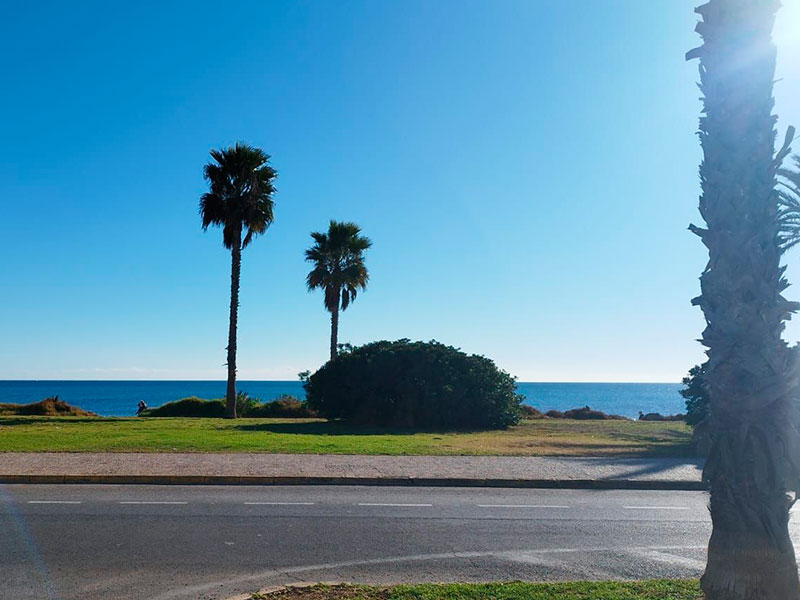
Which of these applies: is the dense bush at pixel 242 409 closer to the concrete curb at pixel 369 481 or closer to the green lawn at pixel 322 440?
the green lawn at pixel 322 440

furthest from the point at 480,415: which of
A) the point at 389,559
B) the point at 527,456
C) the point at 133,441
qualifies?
the point at 389,559

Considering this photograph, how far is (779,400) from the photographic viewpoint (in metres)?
4.50

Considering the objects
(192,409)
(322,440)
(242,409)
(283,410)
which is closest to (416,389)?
(322,440)

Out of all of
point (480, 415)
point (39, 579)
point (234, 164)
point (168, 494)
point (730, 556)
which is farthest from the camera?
point (234, 164)

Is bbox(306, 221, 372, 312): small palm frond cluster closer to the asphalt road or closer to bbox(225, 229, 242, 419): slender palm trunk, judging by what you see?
bbox(225, 229, 242, 419): slender palm trunk

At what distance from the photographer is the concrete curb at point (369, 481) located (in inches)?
499

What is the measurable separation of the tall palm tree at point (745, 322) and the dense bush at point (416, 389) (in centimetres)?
2293

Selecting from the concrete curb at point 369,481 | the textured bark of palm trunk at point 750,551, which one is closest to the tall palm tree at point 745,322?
the textured bark of palm trunk at point 750,551

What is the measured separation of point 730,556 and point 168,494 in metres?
9.45

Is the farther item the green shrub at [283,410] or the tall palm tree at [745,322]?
the green shrub at [283,410]

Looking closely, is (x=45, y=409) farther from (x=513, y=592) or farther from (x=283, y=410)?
(x=513, y=592)

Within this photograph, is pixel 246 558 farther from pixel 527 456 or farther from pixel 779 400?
pixel 527 456

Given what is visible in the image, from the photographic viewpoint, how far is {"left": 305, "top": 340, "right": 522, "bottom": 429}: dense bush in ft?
90.8

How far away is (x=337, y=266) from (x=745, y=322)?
35.1 m
